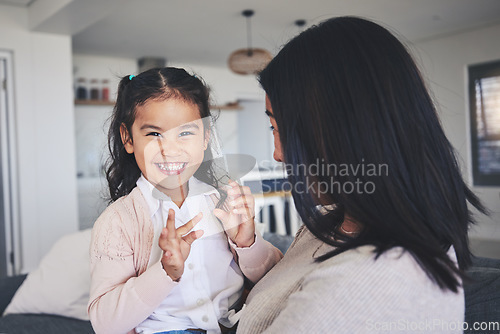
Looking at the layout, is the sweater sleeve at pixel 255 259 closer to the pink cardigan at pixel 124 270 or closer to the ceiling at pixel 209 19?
the pink cardigan at pixel 124 270

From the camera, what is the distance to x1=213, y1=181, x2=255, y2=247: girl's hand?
0.70 meters

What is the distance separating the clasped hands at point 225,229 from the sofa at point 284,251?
36cm

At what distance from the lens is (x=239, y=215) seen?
2.48 ft

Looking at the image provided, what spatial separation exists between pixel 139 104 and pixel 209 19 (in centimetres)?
377

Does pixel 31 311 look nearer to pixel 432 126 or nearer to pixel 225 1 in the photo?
pixel 432 126

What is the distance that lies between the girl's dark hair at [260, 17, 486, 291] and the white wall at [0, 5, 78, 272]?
341 centimetres

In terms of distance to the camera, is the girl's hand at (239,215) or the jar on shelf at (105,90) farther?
the jar on shelf at (105,90)

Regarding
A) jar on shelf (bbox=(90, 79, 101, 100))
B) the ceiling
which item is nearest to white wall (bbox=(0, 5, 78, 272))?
the ceiling

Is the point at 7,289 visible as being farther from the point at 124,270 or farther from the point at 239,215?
the point at 239,215

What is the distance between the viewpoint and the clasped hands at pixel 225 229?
24.2 inches

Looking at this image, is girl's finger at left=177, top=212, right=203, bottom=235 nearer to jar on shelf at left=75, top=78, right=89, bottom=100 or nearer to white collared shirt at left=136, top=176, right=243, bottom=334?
white collared shirt at left=136, top=176, right=243, bottom=334

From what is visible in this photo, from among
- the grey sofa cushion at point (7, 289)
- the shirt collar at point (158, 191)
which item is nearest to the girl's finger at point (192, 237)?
the shirt collar at point (158, 191)

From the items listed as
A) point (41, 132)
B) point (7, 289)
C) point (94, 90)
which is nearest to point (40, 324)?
point (7, 289)

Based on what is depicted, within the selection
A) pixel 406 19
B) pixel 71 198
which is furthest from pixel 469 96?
pixel 71 198
